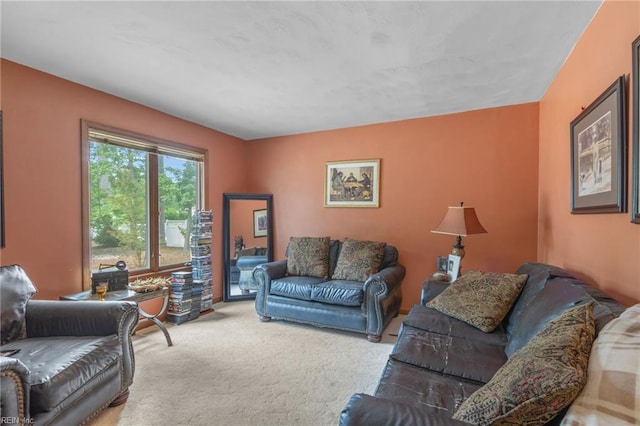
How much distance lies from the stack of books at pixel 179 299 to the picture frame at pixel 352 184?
2.05m

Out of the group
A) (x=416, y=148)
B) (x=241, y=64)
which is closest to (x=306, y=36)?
(x=241, y=64)

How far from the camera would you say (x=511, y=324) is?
1867mm

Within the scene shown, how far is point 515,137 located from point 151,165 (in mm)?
4098

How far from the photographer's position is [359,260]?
345 cm

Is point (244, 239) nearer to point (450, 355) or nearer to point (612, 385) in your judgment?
point (450, 355)

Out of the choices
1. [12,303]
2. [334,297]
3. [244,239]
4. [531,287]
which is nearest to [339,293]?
[334,297]

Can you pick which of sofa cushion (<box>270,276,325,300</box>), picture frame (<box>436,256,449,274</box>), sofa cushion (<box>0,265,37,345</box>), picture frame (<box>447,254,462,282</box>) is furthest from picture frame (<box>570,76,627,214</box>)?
sofa cushion (<box>0,265,37,345</box>)

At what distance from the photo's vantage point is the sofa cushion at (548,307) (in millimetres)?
1344

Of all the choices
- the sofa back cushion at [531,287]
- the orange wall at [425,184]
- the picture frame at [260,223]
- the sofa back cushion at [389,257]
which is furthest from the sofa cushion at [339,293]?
the picture frame at [260,223]

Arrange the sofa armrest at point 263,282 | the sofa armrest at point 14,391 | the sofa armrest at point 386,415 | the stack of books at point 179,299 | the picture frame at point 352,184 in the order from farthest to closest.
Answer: the picture frame at point 352,184, the sofa armrest at point 263,282, the stack of books at point 179,299, the sofa armrest at point 14,391, the sofa armrest at point 386,415

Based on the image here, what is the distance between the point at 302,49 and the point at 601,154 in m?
1.95

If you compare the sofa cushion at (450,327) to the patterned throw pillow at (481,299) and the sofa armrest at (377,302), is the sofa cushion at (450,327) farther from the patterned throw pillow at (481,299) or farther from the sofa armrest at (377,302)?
the sofa armrest at (377,302)

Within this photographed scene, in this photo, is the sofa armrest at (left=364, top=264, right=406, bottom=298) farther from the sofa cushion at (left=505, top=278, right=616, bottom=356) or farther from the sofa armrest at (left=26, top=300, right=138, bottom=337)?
the sofa armrest at (left=26, top=300, right=138, bottom=337)

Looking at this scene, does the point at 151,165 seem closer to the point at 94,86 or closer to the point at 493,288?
the point at 94,86
